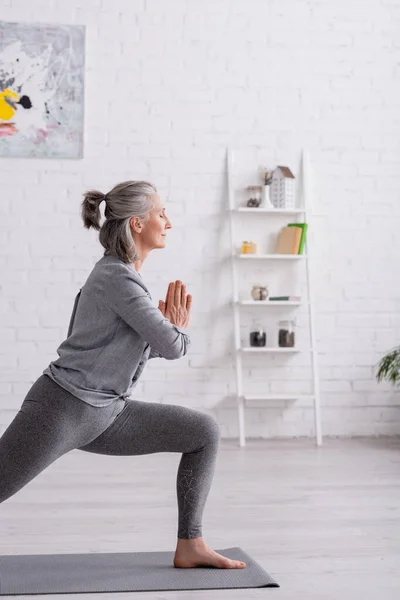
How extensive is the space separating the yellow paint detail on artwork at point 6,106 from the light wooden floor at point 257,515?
2.14 meters

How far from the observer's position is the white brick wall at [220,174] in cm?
547

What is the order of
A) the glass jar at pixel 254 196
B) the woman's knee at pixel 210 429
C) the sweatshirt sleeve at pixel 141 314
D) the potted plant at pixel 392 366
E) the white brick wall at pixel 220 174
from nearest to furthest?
the sweatshirt sleeve at pixel 141 314, the woman's knee at pixel 210 429, the potted plant at pixel 392 366, the white brick wall at pixel 220 174, the glass jar at pixel 254 196

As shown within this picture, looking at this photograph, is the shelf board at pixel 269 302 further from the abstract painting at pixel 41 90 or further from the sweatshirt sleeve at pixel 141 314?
the sweatshirt sleeve at pixel 141 314

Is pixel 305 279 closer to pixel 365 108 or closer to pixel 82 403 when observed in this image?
pixel 365 108

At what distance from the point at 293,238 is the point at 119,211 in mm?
3081

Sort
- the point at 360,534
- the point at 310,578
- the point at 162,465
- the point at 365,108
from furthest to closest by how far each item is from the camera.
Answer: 1. the point at 365,108
2. the point at 162,465
3. the point at 360,534
4. the point at 310,578

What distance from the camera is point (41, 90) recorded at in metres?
5.45

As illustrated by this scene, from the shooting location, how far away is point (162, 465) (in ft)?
15.3

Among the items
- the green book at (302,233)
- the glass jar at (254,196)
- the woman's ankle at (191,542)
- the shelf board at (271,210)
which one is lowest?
the woman's ankle at (191,542)

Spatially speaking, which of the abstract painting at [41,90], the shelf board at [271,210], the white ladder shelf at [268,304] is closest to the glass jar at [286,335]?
the white ladder shelf at [268,304]

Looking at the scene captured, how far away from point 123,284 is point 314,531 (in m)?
1.30

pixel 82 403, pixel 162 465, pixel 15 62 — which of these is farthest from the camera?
pixel 15 62

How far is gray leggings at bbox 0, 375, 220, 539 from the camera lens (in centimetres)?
229

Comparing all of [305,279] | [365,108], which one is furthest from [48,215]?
[365,108]
